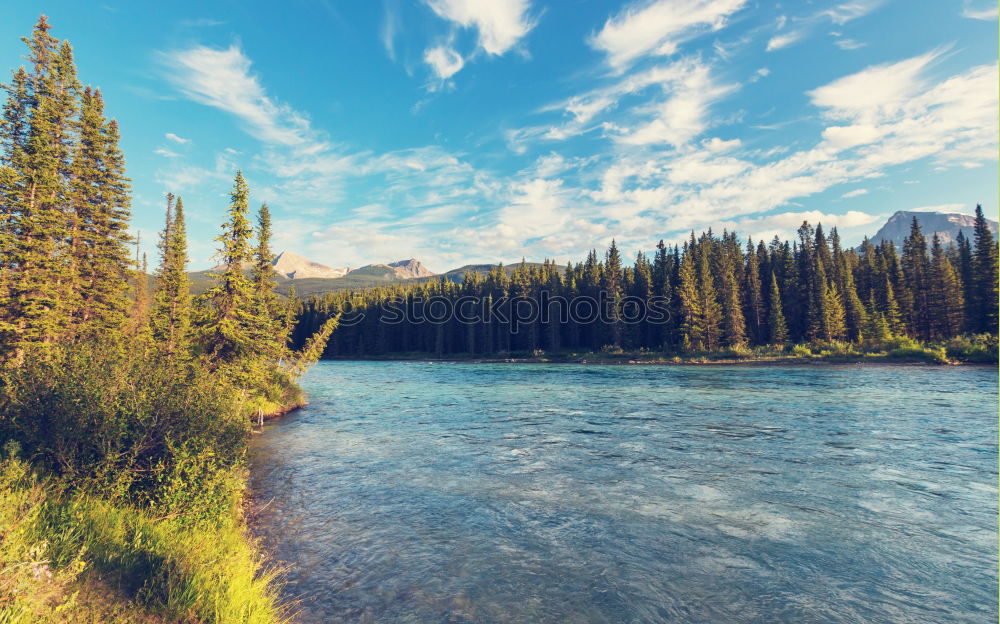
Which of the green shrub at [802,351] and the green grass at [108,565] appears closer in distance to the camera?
the green grass at [108,565]

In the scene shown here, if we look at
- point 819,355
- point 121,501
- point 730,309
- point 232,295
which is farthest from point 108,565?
point 730,309

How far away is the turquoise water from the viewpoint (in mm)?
8836

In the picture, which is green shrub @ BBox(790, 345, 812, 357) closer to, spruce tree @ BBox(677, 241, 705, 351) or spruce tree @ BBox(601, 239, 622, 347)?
spruce tree @ BBox(677, 241, 705, 351)

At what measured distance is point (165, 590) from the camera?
6773 millimetres

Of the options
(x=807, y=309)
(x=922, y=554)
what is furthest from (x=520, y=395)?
(x=807, y=309)

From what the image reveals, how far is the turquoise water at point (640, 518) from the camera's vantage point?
8.84 metres

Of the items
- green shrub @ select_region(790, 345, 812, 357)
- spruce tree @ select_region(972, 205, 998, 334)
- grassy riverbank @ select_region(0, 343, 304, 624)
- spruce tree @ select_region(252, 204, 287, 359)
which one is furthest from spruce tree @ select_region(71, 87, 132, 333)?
spruce tree @ select_region(972, 205, 998, 334)

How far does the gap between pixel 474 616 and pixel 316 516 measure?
6.65 meters

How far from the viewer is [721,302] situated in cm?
9044

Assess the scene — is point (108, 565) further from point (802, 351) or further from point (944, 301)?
point (944, 301)

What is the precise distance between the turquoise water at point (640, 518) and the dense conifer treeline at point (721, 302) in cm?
6583

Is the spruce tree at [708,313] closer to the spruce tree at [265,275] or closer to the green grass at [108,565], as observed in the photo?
the spruce tree at [265,275]

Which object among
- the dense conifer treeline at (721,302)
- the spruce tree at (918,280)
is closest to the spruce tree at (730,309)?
the dense conifer treeline at (721,302)

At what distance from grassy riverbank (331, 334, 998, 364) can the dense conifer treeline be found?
2895 mm
